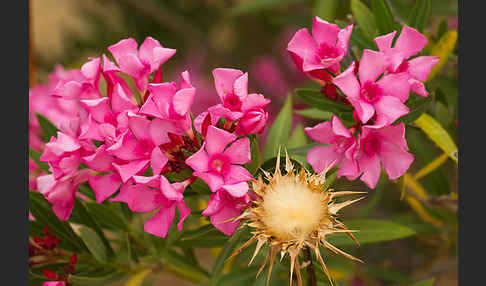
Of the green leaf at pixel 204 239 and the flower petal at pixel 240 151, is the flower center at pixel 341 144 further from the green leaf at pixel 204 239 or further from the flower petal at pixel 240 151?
the green leaf at pixel 204 239

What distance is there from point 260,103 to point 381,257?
1.10m

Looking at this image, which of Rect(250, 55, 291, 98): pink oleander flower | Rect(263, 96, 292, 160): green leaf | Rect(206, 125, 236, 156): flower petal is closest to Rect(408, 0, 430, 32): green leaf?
Rect(263, 96, 292, 160): green leaf

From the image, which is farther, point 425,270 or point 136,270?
point 425,270

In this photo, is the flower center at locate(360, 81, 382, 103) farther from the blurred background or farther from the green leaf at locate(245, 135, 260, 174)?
the blurred background

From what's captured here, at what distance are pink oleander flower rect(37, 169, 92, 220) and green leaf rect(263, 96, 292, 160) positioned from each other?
1.24 feet

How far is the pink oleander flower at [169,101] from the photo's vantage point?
68 centimetres

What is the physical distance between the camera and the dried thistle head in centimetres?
60

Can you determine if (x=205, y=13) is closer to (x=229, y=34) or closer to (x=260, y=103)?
(x=229, y=34)

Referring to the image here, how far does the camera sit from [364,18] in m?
0.96

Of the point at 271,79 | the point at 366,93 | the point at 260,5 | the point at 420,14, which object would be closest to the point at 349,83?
the point at 366,93

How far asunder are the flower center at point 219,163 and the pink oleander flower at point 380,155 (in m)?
0.20

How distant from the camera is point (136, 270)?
98 cm

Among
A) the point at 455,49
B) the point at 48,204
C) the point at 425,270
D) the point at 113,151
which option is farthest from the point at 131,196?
the point at 425,270

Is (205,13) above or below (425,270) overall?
above
